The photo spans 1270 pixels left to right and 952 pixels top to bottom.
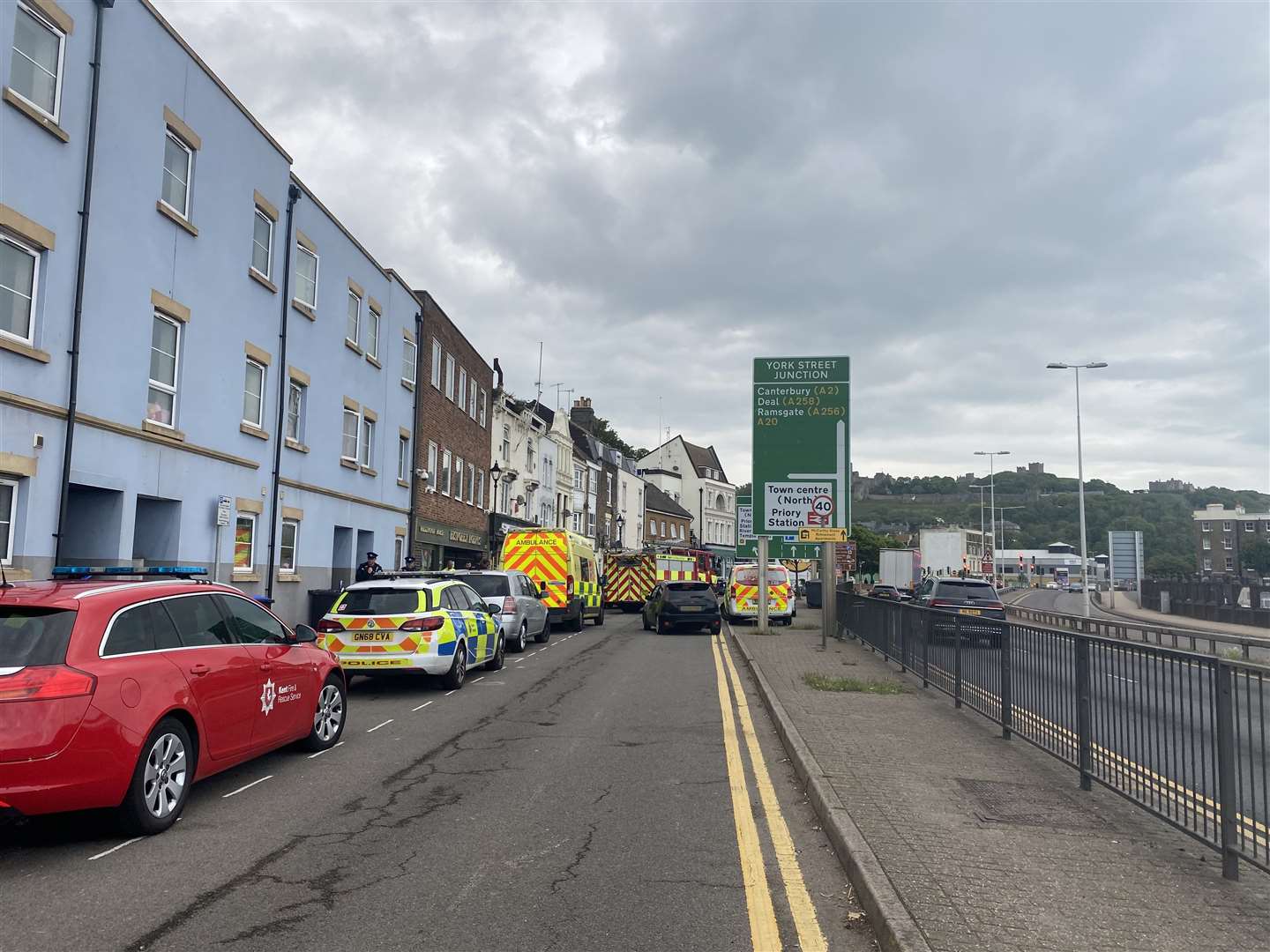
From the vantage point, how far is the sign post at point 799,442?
2277 centimetres

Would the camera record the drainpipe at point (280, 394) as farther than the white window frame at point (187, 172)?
Yes

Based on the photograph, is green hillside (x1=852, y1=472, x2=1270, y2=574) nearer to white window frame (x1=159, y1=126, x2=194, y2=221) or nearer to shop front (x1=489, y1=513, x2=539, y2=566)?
shop front (x1=489, y1=513, x2=539, y2=566)

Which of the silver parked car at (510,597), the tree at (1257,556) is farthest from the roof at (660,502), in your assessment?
the silver parked car at (510,597)

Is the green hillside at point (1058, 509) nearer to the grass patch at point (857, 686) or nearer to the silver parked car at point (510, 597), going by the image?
the silver parked car at point (510, 597)

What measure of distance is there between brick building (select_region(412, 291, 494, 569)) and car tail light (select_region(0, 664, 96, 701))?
80.2 ft

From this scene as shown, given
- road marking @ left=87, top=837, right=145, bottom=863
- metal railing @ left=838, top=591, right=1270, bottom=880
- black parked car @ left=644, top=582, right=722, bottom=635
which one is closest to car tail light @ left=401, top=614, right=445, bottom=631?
road marking @ left=87, top=837, right=145, bottom=863

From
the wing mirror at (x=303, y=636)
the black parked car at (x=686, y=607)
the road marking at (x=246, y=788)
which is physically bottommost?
the road marking at (x=246, y=788)

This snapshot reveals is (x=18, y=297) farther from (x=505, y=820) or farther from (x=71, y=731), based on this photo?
(x=505, y=820)

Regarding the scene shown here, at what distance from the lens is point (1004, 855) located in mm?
5258

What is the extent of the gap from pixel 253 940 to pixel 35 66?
1221 cm

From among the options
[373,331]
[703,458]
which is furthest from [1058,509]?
[373,331]

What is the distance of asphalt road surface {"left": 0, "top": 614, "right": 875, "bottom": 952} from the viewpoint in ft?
14.3

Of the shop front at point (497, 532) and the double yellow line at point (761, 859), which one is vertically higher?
the shop front at point (497, 532)

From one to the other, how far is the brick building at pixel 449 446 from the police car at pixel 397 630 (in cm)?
1741
